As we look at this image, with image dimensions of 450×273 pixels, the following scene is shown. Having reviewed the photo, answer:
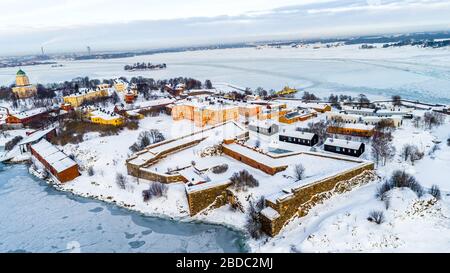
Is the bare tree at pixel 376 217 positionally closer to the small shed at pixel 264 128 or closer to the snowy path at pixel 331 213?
the snowy path at pixel 331 213

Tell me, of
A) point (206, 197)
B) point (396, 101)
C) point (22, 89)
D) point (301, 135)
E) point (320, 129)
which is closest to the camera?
point (206, 197)

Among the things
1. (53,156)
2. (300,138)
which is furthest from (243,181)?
(53,156)

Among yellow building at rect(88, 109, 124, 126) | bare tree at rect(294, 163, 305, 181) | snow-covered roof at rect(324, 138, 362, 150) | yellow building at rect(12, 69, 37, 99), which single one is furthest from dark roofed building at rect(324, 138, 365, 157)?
yellow building at rect(12, 69, 37, 99)

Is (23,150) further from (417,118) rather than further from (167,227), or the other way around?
(417,118)

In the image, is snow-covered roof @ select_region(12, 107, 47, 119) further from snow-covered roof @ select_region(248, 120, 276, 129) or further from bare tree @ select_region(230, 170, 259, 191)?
bare tree @ select_region(230, 170, 259, 191)

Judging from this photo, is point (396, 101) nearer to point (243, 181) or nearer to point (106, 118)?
point (243, 181)

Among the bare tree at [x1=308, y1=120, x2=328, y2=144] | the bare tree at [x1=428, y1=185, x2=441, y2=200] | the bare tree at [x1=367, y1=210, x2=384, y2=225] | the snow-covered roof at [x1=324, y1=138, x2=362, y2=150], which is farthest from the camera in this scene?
the bare tree at [x1=308, y1=120, x2=328, y2=144]
